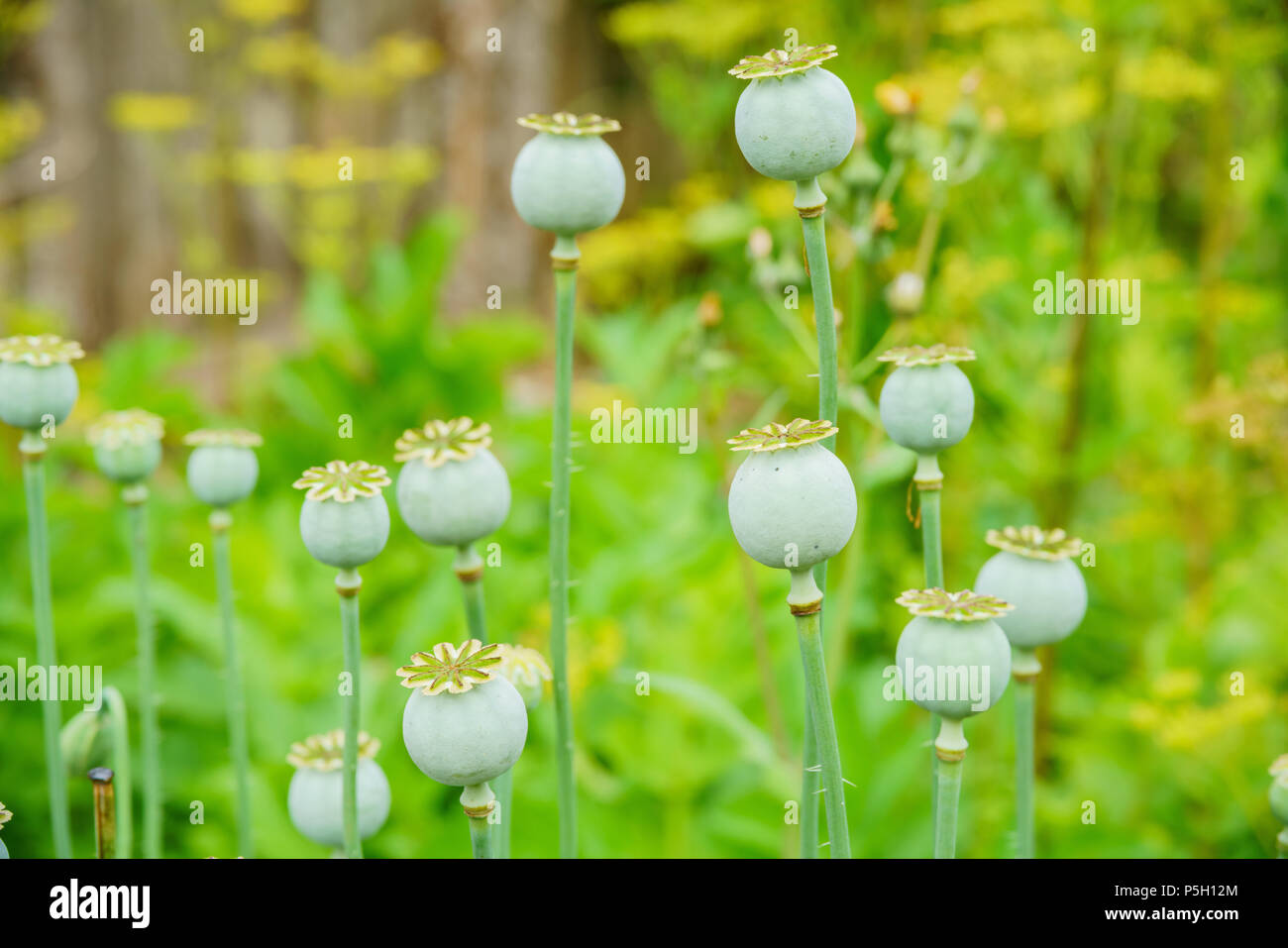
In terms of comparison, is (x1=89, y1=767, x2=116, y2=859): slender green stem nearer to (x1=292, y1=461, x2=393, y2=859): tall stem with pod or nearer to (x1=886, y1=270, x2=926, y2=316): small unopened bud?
(x1=292, y1=461, x2=393, y2=859): tall stem with pod

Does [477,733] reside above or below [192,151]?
below

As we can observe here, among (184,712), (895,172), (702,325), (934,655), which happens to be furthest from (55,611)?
(934,655)

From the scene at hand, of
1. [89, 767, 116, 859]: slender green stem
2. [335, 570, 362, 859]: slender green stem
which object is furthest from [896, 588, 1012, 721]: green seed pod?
[89, 767, 116, 859]: slender green stem

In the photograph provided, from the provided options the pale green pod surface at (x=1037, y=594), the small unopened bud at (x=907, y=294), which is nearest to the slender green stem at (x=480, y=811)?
the pale green pod surface at (x=1037, y=594)

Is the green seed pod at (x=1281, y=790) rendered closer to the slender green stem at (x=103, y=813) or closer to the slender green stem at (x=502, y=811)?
the slender green stem at (x=502, y=811)

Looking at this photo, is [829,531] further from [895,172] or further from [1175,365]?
[1175,365]
